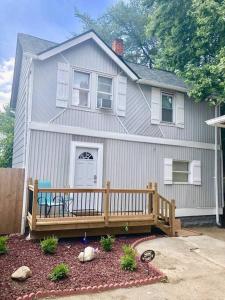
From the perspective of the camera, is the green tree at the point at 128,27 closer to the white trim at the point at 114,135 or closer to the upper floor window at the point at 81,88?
the white trim at the point at 114,135

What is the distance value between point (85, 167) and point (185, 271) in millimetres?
4988

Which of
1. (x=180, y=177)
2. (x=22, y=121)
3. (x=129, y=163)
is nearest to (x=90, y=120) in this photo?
(x=129, y=163)

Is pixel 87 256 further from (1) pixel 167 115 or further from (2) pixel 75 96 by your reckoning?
(1) pixel 167 115

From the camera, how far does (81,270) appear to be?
562cm

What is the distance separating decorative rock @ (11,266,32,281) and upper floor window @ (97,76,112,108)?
21.3 feet

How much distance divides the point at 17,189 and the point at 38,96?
10.1 ft

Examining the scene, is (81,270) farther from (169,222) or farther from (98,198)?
(169,222)

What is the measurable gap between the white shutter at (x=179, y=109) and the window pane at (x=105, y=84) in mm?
3162

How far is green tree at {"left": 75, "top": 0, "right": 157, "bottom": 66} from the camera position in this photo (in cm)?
2583

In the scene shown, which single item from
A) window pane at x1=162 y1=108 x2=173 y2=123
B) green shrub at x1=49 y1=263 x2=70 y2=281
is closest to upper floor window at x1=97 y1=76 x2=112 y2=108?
window pane at x1=162 y1=108 x2=173 y2=123

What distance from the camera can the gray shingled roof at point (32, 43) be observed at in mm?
9567

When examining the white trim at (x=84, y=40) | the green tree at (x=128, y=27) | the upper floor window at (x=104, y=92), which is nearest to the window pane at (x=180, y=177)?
the upper floor window at (x=104, y=92)

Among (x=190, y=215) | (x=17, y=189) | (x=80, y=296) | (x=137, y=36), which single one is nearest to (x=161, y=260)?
(x=80, y=296)

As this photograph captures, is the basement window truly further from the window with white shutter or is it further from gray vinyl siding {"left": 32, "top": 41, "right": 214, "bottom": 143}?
gray vinyl siding {"left": 32, "top": 41, "right": 214, "bottom": 143}
